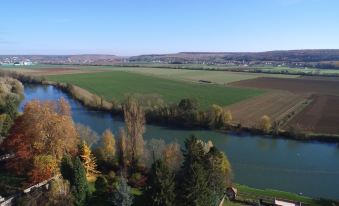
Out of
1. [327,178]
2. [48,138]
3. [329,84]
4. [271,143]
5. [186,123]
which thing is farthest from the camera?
[329,84]

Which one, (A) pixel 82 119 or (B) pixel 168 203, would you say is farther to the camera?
(A) pixel 82 119

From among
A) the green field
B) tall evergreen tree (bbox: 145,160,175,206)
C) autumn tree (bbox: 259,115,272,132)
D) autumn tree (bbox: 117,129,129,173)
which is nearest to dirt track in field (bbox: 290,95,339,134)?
autumn tree (bbox: 259,115,272,132)

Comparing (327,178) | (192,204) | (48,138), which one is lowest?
(327,178)

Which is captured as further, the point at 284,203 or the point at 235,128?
the point at 235,128

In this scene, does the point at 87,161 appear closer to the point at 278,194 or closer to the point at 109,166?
the point at 109,166

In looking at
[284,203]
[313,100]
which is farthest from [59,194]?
[313,100]

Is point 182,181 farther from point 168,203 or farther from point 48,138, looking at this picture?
point 48,138

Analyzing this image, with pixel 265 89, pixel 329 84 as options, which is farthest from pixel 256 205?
pixel 329 84

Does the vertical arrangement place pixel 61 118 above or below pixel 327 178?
above
